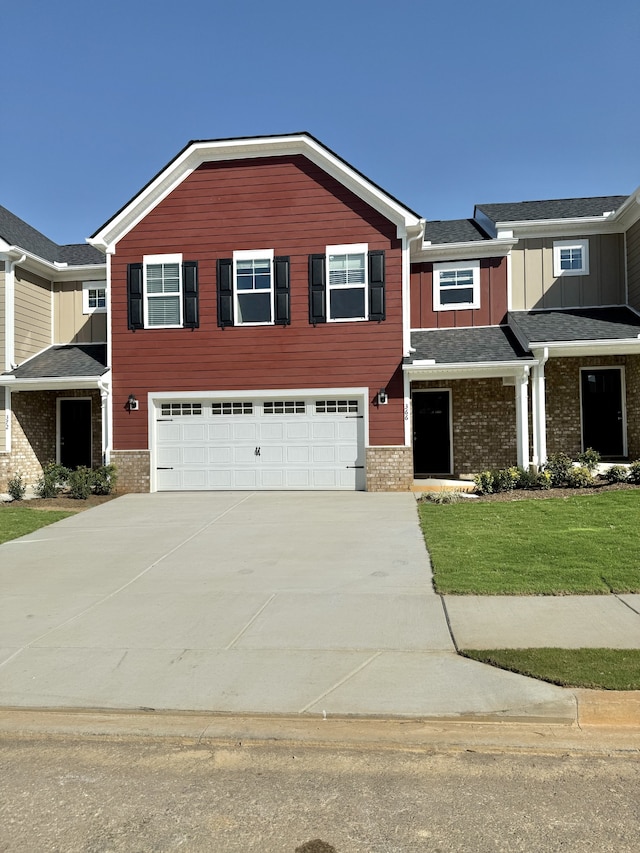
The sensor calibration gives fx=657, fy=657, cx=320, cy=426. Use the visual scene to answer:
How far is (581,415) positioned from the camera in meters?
17.7

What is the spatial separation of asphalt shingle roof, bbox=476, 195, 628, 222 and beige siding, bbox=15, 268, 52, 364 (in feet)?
43.5

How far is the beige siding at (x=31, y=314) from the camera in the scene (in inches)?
715

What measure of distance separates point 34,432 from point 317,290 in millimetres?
9110

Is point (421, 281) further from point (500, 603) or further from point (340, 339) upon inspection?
point (500, 603)

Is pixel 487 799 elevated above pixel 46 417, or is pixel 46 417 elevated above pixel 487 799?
pixel 46 417

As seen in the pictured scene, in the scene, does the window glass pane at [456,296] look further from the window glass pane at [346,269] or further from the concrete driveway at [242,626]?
the concrete driveway at [242,626]

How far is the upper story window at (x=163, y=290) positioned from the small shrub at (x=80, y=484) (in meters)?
4.06

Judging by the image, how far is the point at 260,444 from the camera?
1641 cm

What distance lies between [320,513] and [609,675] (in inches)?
328

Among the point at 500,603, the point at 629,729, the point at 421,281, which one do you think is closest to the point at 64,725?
the point at 629,729

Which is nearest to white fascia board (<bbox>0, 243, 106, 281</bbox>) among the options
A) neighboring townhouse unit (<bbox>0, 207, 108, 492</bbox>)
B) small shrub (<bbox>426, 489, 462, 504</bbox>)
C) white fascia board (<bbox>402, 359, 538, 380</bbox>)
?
neighboring townhouse unit (<bbox>0, 207, 108, 492</bbox>)

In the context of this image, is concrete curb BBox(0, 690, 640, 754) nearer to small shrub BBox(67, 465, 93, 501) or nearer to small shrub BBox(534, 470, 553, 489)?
small shrub BBox(534, 470, 553, 489)

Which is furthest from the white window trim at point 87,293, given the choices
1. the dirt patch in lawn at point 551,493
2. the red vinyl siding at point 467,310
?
the dirt patch in lawn at point 551,493

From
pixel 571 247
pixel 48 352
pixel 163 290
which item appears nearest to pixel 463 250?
pixel 571 247
